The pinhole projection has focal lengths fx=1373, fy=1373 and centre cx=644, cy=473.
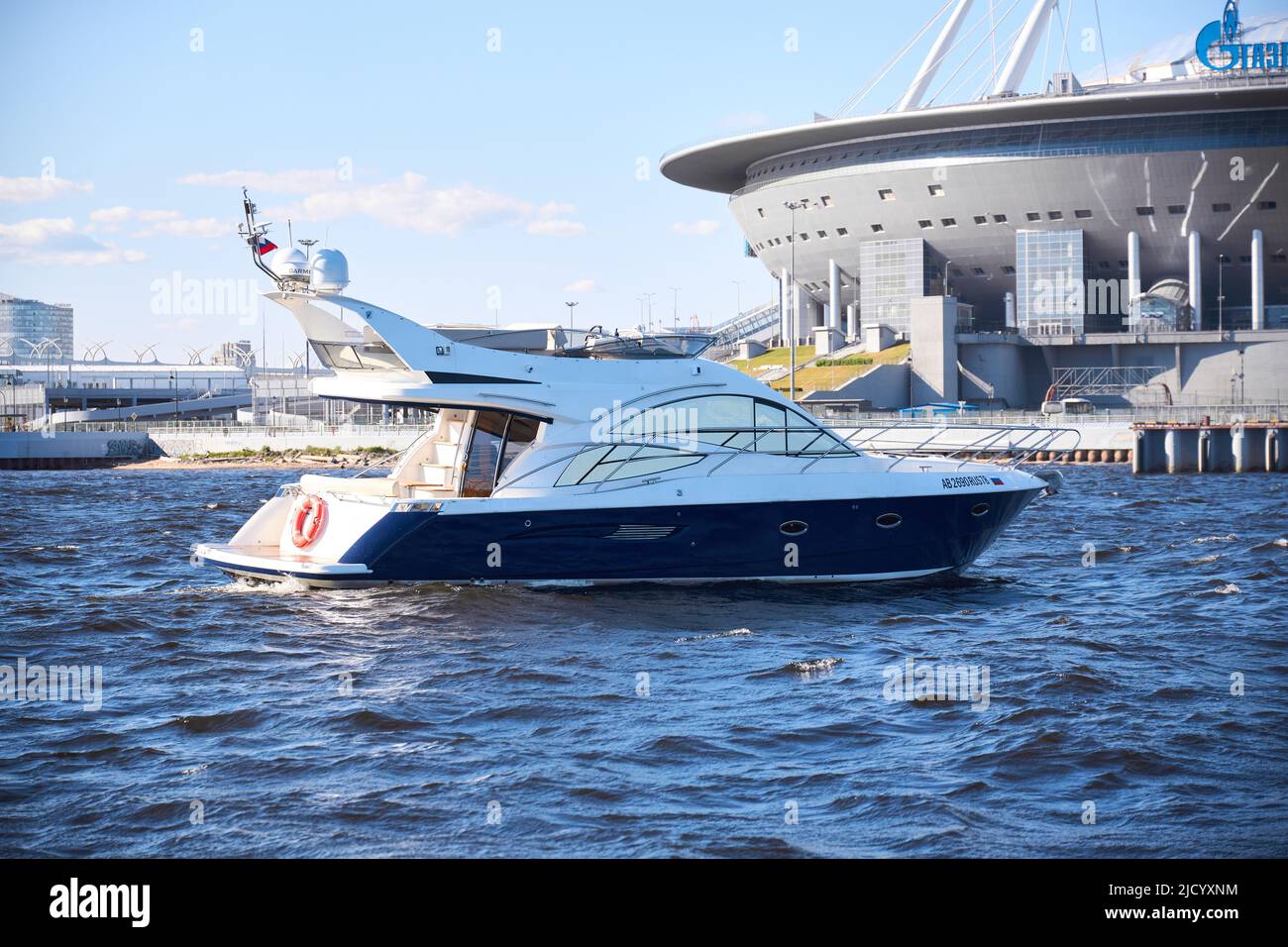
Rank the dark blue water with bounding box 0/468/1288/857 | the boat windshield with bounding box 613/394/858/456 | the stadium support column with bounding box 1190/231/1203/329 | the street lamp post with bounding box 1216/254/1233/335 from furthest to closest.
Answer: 1. the street lamp post with bounding box 1216/254/1233/335
2. the stadium support column with bounding box 1190/231/1203/329
3. the boat windshield with bounding box 613/394/858/456
4. the dark blue water with bounding box 0/468/1288/857

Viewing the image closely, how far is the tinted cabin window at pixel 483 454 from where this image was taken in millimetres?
18062

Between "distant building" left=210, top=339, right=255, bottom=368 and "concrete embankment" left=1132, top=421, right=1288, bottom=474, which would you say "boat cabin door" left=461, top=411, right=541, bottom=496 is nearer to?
"concrete embankment" left=1132, top=421, right=1288, bottom=474

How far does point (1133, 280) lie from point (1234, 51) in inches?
557

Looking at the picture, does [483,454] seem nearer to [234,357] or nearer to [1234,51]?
[1234,51]

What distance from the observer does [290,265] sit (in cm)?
1788

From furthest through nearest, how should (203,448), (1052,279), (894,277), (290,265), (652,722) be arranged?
(894,277) < (1052,279) < (203,448) < (290,265) < (652,722)

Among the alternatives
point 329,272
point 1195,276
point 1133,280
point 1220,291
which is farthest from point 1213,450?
point 329,272

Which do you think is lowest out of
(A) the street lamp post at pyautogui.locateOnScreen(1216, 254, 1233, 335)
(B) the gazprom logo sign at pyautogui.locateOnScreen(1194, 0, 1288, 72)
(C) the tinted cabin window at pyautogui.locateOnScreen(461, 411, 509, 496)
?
(C) the tinted cabin window at pyautogui.locateOnScreen(461, 411, 509, 496)

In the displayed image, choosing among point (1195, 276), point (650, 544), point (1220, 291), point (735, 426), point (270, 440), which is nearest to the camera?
point (650, 544)

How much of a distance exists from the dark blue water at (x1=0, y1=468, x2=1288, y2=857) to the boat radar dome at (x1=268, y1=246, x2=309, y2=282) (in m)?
4.14

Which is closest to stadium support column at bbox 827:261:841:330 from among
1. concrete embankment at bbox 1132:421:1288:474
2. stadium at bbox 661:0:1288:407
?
stadium at bbox 661:0:1288:407

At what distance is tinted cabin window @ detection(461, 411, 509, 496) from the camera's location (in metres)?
18.1

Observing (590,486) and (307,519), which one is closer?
(590,486)
